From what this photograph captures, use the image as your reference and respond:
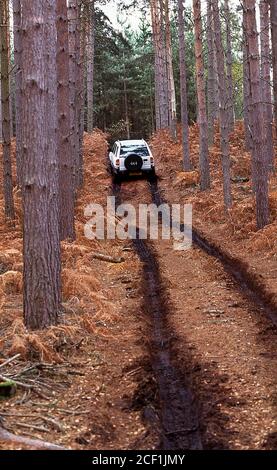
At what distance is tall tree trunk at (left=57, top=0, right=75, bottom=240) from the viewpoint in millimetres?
12805

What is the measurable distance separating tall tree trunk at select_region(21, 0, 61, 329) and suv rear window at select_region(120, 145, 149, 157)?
18.0 m

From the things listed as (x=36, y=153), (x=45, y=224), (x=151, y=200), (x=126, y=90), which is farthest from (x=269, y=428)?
(x=126, y=90)

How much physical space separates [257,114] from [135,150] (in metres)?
12.2

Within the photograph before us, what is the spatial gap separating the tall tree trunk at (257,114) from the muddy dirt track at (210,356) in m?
2.60

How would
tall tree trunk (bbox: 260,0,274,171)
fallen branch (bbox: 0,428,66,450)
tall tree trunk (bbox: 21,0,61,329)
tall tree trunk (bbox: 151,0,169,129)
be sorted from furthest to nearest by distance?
tall tree trunk (bbox: 151,0,169,129) → tall tree trunk (bbox: 260,0,274,171) → tall tree trunk (bbox: 21,0,61,329) → fallen branch (bbox: 0,428,66,450)

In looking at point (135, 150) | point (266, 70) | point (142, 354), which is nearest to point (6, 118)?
point (142, 354)

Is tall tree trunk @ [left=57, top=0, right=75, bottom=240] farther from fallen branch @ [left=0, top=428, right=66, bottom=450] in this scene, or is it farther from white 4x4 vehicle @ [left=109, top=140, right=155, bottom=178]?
white 4x4 vehicle @ [left=109, top=140, right=155, bottom=178]

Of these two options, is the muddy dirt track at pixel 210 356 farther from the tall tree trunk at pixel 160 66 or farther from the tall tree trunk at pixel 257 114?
the tall tree trunk at pixel 160 66

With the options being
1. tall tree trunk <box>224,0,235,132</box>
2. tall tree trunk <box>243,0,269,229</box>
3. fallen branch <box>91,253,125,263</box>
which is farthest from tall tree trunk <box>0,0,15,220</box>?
tall tree trunk <box>224,0,235,132</box>

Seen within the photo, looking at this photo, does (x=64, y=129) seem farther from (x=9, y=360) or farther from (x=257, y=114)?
(x=9, y=360)

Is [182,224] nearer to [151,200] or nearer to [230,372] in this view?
[151,200]

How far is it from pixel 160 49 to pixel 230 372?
3275cm

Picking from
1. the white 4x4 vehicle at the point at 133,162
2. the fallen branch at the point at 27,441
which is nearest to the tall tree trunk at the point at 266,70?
the white 4x4 vehicle at the point at 133,162
